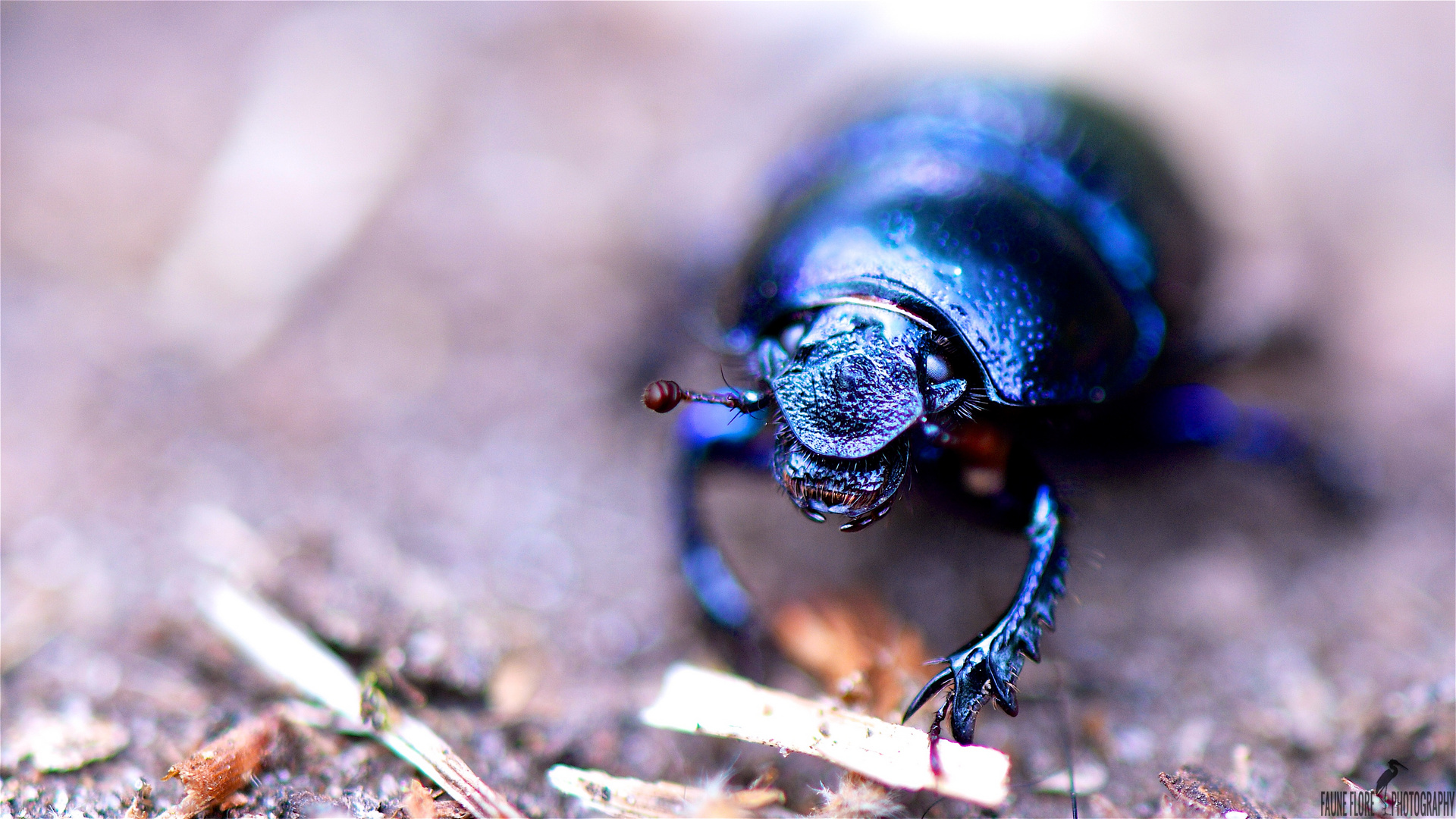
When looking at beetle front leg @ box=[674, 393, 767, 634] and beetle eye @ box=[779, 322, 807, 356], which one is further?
beetle front leg @ box=[674, 393, 767, 634]

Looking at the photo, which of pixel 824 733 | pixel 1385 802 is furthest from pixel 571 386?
pixel 1385 802

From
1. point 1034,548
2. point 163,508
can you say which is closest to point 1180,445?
point 1034,548

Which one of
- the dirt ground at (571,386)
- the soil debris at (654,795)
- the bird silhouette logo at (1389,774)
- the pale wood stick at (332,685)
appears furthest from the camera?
the dirt ground at (571,386)

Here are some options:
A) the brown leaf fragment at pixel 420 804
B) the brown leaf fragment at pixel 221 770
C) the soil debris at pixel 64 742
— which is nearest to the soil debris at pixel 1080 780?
the brown leaf fragment at pixel 420 804

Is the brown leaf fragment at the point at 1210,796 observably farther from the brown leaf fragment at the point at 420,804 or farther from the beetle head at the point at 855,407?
the brown leaf fragment at the point at 420,804

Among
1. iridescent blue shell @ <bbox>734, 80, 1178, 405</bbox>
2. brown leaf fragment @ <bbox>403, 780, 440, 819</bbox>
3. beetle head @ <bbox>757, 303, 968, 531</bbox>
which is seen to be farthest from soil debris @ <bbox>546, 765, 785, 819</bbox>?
iridescent blue shell @ <bbox>734, 80, 1178, 405</bbox>

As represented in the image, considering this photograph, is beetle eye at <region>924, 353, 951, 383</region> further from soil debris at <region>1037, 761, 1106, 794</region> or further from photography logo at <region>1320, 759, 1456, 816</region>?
photography logo at <region>1320, 759, 1456, 816</region>

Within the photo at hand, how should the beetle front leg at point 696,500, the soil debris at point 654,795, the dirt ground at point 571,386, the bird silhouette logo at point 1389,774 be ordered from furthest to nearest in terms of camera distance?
1. the beetle front leg at point 696,500
2. the dirt ground at point 571,386
3. the bird silhouette logo at point 1389,774
4. the soil debris at point 654,795

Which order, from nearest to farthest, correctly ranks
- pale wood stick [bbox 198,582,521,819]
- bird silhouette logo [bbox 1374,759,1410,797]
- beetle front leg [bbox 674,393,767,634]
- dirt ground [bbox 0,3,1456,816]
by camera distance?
pale wood stick [bbox 198,582,521,819] < bird silhouette logo [bbox 1374,759,1410,797] < dirt ground [bbox 0,3,1456,816] < beetle front leg [bbox 674,393,767,634]
